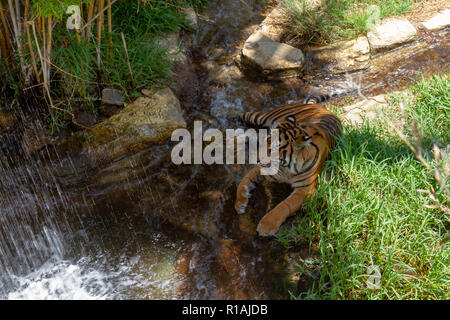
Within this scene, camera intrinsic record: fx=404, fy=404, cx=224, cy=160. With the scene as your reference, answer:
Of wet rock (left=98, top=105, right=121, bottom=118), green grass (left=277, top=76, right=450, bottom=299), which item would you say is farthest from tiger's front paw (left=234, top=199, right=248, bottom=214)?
wet rock (left=98, top=105, right=121, bottom=118)

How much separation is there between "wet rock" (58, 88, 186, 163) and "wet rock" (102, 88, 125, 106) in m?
0.10

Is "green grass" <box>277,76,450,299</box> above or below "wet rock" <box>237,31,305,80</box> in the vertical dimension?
below

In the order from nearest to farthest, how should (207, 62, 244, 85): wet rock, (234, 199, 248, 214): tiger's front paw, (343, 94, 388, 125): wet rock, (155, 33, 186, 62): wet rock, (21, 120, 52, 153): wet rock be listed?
(234, 199, 248, 214): tiger's front paw
(21, 120, 52, 153): wet rock
(343, 94, 388, 125): wet rock
(155, 33, 186, 62): wet rock
(207, 62, 244, 85): wet rock

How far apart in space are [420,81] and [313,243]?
8.57 feet

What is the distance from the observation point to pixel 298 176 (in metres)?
3.39

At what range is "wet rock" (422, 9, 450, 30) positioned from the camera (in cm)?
542

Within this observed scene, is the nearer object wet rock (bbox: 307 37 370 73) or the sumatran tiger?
the sumatran tiger

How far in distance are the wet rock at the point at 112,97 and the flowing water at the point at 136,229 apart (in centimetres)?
59

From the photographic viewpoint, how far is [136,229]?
339cm

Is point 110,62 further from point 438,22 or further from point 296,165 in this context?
point 438,22

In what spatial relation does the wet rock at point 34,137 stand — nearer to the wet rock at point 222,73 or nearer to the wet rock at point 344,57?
the wet rock at point 222,73

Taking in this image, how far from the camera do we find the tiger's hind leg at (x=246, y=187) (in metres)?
3.47

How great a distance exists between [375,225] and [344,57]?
2.78m

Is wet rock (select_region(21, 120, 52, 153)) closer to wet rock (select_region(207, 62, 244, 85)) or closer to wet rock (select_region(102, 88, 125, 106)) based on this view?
wet rock (select_region(102, 88, 125, 106))
